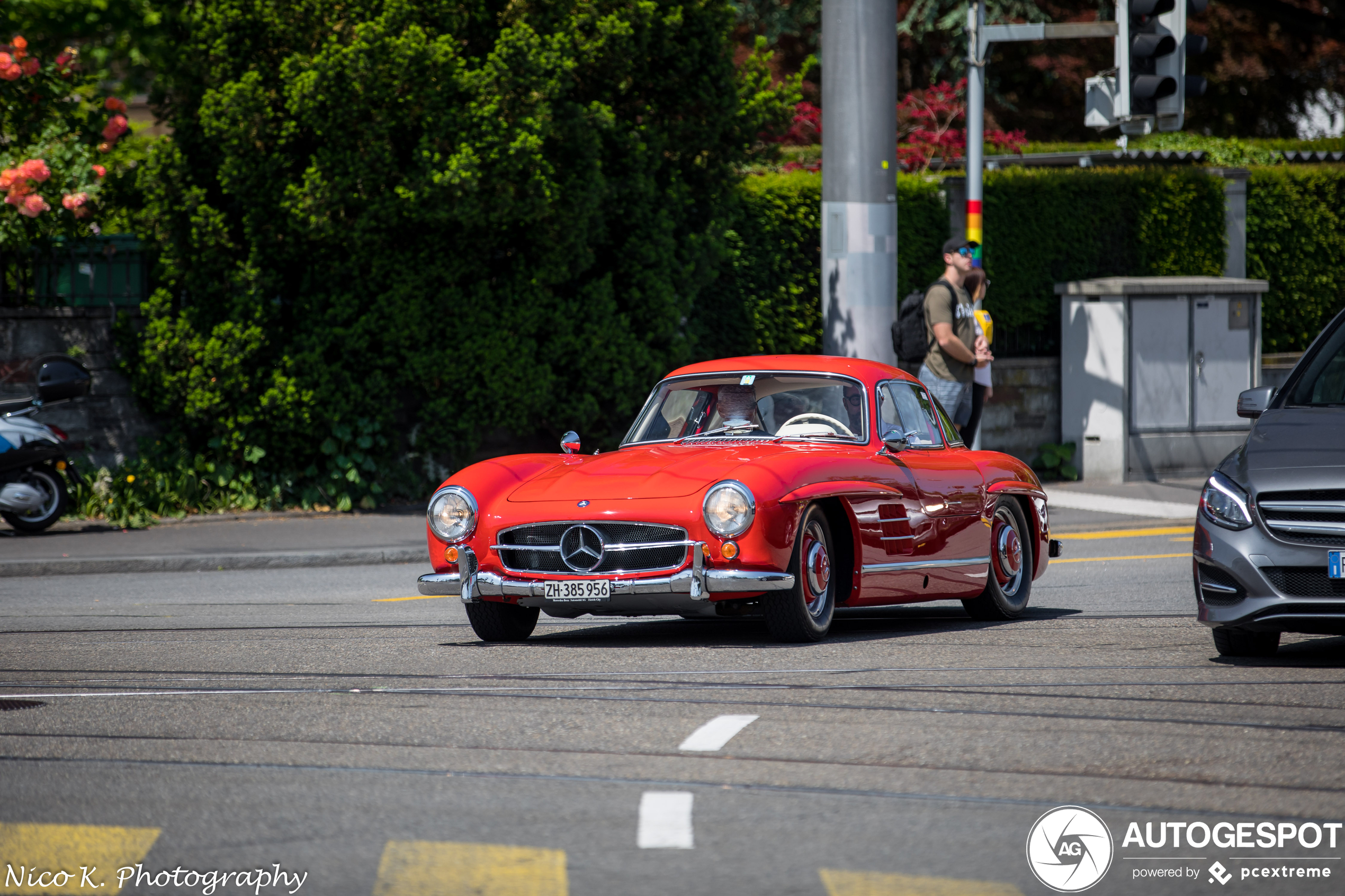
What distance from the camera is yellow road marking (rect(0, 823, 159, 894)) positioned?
4355 millimetres

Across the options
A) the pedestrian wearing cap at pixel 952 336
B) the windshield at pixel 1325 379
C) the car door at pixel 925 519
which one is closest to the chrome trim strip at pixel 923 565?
the car door at pixel 925 519

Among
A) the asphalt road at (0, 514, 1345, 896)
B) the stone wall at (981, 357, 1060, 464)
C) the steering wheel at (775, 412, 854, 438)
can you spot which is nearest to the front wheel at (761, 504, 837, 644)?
the asphalt road at (0, 514, 1345, 896)

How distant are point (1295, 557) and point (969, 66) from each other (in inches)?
412

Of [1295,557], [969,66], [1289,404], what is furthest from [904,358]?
[1295,557]

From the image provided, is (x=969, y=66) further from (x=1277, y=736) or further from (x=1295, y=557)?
(x=1277, y=736)

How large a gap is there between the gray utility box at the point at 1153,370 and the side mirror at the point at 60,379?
36.0 ft

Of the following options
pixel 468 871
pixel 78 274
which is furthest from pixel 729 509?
pixel 78 274

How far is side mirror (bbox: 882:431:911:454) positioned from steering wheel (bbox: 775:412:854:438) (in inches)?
8.8

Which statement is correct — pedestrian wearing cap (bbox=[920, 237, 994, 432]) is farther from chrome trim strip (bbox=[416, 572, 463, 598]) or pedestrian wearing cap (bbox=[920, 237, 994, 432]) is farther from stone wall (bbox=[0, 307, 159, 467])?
stone wall (bbox=[0, 307, 159, 467])

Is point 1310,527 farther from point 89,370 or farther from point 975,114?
point 89,370

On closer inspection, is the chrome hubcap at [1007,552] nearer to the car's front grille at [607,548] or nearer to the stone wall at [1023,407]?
the car's front grille at [607,548]

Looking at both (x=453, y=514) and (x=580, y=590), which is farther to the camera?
(x=453, y=514)

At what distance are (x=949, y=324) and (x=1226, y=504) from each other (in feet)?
Answer: 23.4

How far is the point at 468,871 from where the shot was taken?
14.4ft
